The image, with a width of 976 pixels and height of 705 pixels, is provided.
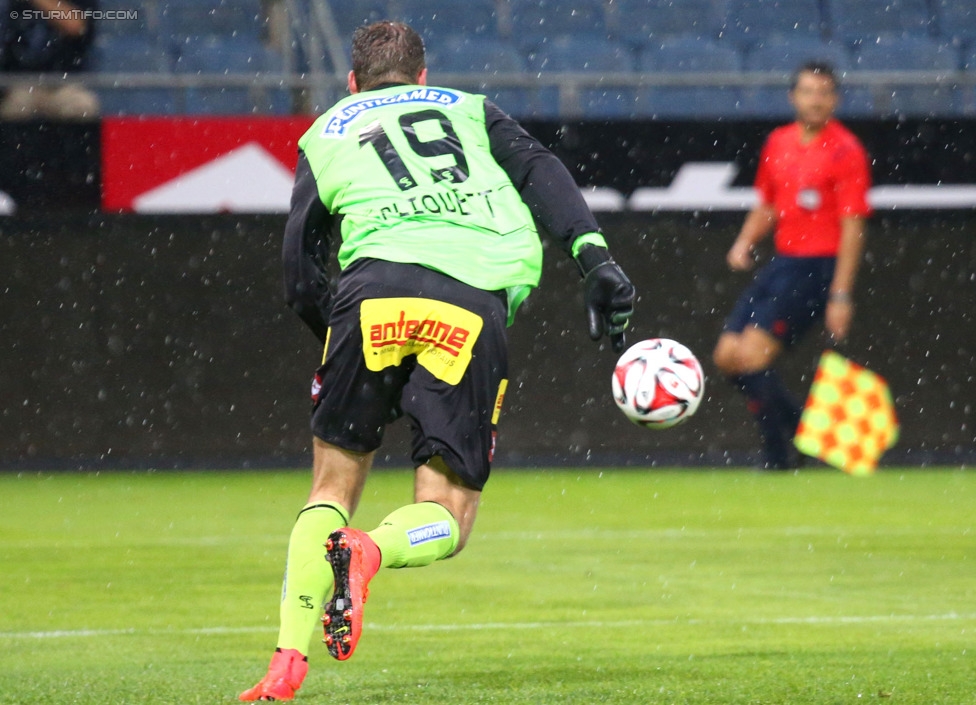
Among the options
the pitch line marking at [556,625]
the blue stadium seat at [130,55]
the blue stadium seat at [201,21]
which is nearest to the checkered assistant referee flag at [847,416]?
the pitch line marking at [556,625]

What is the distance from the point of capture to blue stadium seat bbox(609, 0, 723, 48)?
1418 cm

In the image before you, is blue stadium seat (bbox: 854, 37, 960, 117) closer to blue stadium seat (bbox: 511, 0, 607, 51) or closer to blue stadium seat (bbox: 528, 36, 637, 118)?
blue stadium seat (bbox: 528, 36, 637, 118)

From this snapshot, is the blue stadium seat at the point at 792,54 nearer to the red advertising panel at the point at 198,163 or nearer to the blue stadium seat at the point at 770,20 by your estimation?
the blue stadium seat at the point at 770,20

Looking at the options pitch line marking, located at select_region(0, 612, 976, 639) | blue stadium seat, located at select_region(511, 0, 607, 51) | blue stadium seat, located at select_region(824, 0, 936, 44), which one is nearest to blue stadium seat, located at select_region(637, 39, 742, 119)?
blue stadium seat, located at select_region(511, 0, 607, 51)

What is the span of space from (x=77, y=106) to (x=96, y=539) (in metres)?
3.95

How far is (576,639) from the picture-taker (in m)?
5.14

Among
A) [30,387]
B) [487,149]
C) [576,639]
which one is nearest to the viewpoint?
[487,149]

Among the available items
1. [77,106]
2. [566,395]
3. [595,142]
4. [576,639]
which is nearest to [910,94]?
[595,142]

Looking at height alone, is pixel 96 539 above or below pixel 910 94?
below

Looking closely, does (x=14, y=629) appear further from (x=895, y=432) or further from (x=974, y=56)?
(x=974, y=56)

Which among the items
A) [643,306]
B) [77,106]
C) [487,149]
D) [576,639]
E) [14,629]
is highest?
[487,149]

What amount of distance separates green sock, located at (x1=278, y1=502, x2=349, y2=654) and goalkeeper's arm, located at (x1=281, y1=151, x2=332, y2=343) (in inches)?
25.2

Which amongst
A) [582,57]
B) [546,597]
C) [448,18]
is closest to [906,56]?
[582,57]

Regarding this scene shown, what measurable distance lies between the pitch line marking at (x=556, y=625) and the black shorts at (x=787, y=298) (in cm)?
452
